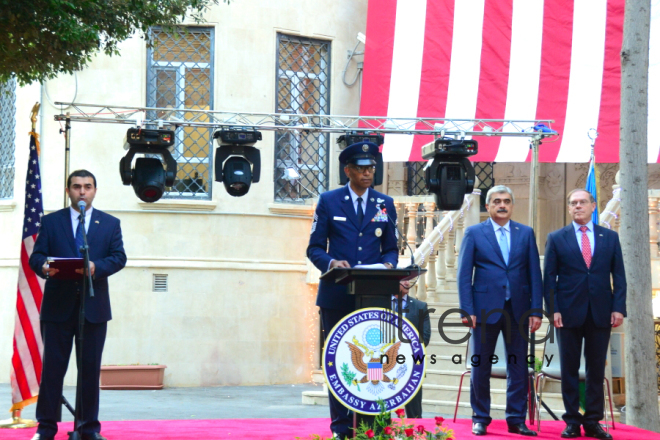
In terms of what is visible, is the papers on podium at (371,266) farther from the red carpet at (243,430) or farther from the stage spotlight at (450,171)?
the stage spotlight at (450,171)

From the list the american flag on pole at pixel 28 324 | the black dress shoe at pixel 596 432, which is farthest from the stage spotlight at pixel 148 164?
the black dress shoe at pixel 596 432

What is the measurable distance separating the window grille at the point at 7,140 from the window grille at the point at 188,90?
2075mm

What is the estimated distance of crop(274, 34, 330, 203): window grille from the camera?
13.8m

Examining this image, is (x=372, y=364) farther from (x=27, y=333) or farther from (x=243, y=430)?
(x=27, y=333)

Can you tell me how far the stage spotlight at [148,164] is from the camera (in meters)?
8.76

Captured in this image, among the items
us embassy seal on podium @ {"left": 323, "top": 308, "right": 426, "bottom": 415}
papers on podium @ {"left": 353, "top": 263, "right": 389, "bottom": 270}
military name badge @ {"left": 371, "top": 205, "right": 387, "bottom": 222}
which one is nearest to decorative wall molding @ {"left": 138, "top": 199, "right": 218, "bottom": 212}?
military name badge @ {"left": 371, "top": 205, "right": 387, "bottom": 222}

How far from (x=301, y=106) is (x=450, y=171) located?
5425 mm

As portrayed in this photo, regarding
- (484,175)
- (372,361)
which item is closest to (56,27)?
(372,361)

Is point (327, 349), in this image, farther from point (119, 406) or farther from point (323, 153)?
point (323, 153)

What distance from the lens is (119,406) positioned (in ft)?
34.3

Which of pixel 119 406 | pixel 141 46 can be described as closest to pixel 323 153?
pixel 141 46

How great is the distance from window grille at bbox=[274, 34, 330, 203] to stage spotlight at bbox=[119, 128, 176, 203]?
4.84 metres

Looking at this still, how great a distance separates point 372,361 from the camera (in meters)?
5.11

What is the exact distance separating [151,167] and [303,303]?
5.21 metres
